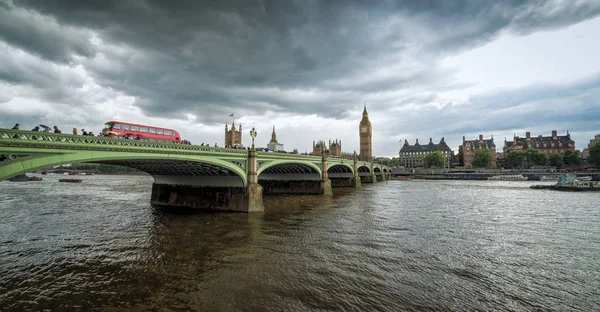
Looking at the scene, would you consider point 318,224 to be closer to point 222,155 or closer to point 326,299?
point 222,155

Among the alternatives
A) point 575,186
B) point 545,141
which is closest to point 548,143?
point 545,141

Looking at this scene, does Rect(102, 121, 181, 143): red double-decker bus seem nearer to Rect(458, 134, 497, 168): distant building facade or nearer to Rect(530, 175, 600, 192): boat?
Rect(530, 175, 600, 192): boat

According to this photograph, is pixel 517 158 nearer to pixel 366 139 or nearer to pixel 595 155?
pixel 595 155

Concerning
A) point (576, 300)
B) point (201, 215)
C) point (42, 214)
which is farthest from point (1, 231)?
point (576, 300)

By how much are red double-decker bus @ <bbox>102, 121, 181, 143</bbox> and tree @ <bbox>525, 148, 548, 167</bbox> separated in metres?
133

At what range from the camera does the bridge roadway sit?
1091 centimetres

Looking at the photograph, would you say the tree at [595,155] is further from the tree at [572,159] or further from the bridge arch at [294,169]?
the bridge arch at [294,169]

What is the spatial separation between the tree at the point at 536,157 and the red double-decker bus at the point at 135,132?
13284cm

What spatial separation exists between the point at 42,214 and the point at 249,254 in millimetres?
22517

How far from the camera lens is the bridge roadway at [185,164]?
10906 mm

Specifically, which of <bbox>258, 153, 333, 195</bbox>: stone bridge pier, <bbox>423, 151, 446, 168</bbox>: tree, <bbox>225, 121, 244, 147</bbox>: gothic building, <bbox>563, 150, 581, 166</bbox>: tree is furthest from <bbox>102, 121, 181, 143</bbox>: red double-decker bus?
<bbox>563, 150, 581, 166</bbox>: tree

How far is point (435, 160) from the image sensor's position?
12469cm

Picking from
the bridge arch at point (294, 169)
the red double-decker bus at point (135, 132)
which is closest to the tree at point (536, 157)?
the bridge arch at point (294, 169)

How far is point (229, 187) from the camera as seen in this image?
24.3 m
